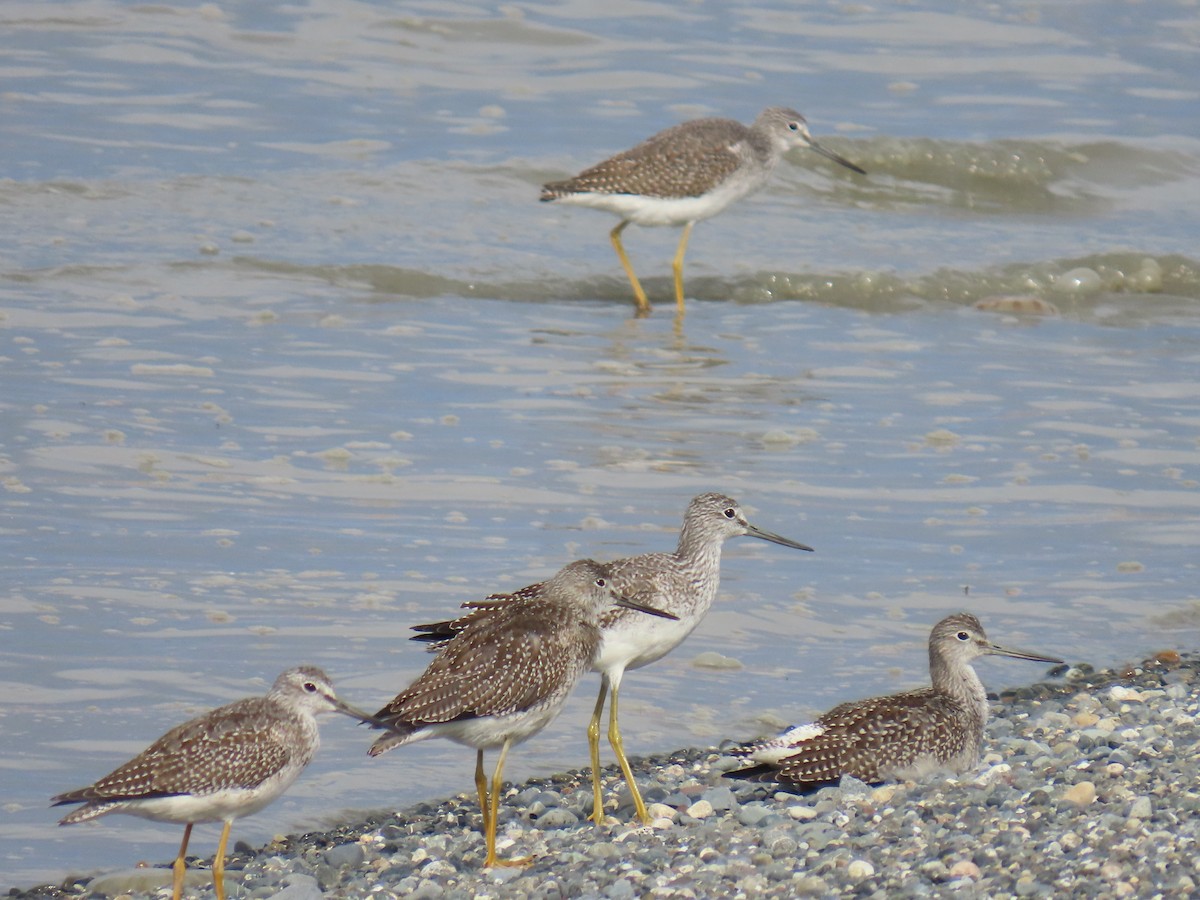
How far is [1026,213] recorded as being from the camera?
16.3m

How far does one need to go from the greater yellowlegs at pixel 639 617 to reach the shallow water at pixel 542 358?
0.49 m

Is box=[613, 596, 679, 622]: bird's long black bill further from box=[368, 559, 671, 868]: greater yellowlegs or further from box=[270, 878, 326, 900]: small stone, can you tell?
box=[270, 878, 326, 900]: small stone

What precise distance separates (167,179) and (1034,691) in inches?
369

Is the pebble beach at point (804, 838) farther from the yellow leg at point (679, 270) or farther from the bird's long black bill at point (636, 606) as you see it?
the yellow leg at point (679, 270)

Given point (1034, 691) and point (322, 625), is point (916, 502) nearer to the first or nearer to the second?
point (1034, 691)

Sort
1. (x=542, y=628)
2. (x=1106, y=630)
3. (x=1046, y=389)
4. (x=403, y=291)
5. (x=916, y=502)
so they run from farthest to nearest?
(x=403, y=291) → (x=1046, y=389) → (x=916, y=502) → (x=1106, y=630) → (x=542, y=628)

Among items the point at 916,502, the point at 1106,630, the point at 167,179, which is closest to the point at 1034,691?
the point at 1106,630

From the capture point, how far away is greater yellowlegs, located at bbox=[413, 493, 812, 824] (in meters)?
5.92

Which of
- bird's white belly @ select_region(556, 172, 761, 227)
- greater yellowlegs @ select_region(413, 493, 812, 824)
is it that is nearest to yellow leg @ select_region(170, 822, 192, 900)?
greater yellowlegs @ select_region(413, 493, 812, 824)

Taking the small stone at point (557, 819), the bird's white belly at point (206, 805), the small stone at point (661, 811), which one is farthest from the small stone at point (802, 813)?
the bird's white belly at point (206, 805)

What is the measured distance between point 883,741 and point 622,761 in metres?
0.91

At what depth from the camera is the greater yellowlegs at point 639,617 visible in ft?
19.4

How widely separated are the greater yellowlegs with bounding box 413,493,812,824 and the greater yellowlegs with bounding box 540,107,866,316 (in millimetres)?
6487

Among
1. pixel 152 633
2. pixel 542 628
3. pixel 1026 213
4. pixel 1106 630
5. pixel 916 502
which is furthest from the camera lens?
pixel 1026 213
